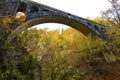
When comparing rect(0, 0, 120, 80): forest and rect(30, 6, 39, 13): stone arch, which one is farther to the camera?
rect(30, 6, 39, 13): stone arch

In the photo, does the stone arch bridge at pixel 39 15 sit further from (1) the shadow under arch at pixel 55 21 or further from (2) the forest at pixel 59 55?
(2) the forest at pixel 59 55

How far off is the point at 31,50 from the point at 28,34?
1.13m

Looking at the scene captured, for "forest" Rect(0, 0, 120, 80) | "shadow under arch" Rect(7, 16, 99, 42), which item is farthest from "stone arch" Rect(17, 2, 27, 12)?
"forest" Rect(0, 0, 120, 80)

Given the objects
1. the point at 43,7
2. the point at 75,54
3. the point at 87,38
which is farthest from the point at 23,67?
the point at 87,38

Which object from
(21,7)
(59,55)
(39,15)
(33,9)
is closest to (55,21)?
(39,15)

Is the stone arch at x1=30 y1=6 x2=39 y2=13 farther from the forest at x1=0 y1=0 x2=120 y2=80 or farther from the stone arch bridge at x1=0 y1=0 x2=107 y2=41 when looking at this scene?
the forest at x1=0 y1=0 x2=120 y2=80

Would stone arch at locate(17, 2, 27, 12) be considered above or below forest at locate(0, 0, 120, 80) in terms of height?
above

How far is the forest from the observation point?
46.8 ft

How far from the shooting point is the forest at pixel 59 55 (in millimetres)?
14266

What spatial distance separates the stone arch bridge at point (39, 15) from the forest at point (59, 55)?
97 cm

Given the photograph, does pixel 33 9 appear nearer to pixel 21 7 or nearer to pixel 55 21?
pixel 21 7

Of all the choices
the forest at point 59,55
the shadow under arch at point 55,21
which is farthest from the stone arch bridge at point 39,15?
the forest at point 59,55

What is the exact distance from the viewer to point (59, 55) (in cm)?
1731

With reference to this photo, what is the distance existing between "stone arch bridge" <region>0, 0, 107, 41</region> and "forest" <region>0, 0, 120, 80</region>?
3.17 ft
